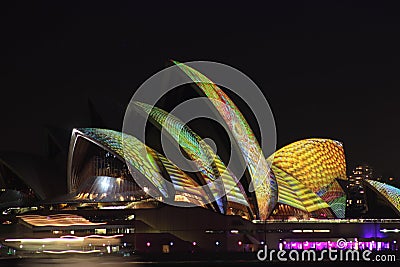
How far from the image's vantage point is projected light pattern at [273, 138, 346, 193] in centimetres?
5912

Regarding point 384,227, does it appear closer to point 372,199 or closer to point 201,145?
point 372,199

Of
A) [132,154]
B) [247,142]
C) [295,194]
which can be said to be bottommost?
[295,194]

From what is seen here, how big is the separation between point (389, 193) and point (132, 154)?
22.4 metres

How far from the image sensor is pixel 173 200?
169ft

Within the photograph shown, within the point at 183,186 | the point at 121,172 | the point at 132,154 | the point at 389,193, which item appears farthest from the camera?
the point at 389,193

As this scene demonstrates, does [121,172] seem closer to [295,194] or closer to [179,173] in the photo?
[179,173]

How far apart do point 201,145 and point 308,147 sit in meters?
10.8

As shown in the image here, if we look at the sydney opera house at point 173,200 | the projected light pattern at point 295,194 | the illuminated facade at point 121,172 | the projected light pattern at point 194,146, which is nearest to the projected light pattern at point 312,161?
the projected light pattern at point 295,194

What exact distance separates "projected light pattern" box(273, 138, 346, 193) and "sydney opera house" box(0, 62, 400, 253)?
181 cm

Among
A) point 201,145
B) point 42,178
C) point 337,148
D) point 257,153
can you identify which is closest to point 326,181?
point 337,148

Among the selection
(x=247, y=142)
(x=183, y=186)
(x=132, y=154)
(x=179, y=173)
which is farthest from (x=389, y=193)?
(x=132, y=154)

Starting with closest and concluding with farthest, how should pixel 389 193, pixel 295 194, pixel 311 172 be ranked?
pixel 295 194, pixel 311 172, pixel 389 193

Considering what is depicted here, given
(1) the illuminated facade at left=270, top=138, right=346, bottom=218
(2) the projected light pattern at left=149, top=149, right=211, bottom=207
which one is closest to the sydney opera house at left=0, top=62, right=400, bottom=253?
(2) the projected light pattern at left=149, top=149, right=211, bottom=207

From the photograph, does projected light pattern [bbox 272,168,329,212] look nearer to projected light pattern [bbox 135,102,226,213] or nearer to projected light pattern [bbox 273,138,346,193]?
projected light pattern [bbox 273,138,346,193]
